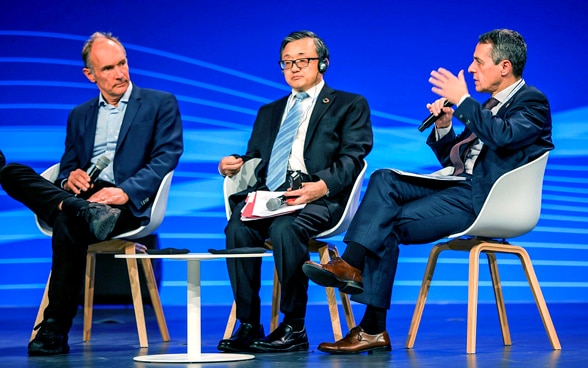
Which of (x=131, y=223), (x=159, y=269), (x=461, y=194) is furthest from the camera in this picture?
(x=159, y=269)

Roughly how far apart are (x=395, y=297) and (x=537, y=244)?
92cm

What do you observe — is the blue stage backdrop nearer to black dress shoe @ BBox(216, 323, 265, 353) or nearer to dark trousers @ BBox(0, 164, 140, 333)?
dark trousers @ BBox(0, 164, 140, 333)

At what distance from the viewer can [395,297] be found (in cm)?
610

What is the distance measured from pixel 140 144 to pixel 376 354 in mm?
1347

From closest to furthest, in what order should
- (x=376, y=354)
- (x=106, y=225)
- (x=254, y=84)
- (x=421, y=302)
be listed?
(x=376, y=354)
(x=106, y=225)
(x=421, y=302)
(x=254, y=84)

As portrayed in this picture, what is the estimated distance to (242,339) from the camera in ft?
11.7

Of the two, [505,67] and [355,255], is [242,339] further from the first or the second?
[505,67]

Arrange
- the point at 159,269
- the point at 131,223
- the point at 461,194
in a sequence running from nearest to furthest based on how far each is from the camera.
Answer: the point at 461,194
the point at 131,223
the point at 159,269

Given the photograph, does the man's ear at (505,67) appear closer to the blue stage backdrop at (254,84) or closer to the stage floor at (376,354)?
the stage floor at (376,354)

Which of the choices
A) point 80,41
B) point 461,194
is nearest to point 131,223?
point 461,194

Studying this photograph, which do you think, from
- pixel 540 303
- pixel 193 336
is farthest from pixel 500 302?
pixel 193 336

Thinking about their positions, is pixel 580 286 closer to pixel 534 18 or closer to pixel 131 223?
pixel 534 18

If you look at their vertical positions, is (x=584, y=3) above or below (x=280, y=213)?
above

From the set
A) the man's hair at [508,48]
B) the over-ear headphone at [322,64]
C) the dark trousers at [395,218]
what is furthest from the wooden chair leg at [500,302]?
the over-ear headphone at [322,64]
